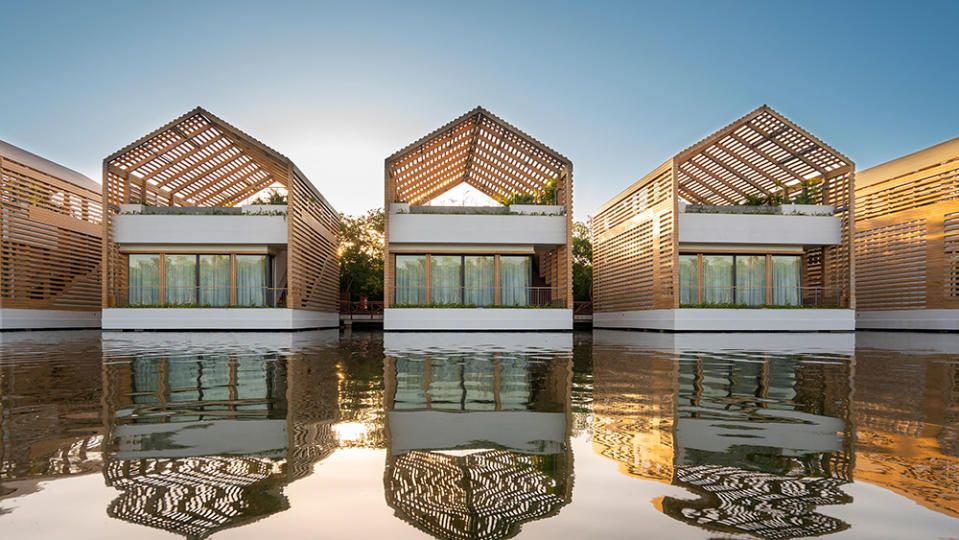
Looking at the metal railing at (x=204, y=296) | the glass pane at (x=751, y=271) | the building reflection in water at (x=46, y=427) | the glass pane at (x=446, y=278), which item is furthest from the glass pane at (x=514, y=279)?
the building reflection in water at (x=46, y=427)

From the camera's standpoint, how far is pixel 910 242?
74.9 ft

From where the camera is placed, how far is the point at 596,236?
3070 cm

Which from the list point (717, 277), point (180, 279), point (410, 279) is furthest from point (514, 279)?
point (180, 279)

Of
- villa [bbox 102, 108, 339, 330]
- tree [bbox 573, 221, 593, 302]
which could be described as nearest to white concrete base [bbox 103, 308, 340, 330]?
villa [bbox 102, 108, 339, 330]

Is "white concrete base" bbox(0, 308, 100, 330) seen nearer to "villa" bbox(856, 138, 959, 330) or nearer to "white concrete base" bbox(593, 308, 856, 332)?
"white concrete base" bbox(593, 308, 856, 332)

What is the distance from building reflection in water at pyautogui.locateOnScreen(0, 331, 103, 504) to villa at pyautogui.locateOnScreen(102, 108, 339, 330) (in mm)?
14747

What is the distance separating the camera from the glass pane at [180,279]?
68.9ft

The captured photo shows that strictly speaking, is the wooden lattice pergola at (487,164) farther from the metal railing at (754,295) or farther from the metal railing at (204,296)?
the metal railing at (754,295)

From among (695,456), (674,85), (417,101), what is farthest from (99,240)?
(695,456)

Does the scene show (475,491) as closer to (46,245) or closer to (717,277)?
(717,277)

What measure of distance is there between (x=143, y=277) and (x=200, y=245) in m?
2.51

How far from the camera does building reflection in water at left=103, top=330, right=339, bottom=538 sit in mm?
1749

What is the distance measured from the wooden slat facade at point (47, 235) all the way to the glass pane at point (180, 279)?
19.5ft

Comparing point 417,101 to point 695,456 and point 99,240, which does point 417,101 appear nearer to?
point 99,240
